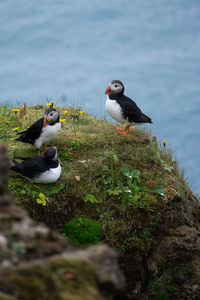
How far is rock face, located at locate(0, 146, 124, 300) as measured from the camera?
196cm

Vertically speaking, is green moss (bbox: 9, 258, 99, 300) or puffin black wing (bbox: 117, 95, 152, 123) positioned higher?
green moss (bbox: 9, 258, 99, 300)

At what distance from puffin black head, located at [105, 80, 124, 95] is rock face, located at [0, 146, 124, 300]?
5485 millimetres

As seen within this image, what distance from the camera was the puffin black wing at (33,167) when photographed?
580 cm

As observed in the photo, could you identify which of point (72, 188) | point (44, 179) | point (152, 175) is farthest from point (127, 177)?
point (44, 179)

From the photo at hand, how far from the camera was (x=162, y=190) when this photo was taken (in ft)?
22.0

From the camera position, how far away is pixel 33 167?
5.82 metres

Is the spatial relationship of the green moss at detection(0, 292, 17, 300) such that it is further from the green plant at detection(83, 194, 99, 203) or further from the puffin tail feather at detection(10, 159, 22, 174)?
the green plant at detection(83, 194, 99, 203)

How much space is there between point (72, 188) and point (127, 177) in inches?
40.1

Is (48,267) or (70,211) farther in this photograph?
(70,211)

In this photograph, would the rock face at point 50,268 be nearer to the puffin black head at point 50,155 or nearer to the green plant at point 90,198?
Answer: the puffin black head at point 50,155

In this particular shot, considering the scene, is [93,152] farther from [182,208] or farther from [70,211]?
[182,208]

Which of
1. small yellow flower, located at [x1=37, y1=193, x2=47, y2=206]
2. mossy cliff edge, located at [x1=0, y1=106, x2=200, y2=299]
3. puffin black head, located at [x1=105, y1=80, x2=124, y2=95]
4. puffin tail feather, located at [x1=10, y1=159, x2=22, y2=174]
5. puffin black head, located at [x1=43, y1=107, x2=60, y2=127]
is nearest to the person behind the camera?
small yellow flower, located at [x1=37, y1=193, x2=47, y2=206]

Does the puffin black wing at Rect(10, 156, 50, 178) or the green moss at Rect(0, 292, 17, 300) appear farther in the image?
the puffin black wing at Rect(10, 156, 50, 178)

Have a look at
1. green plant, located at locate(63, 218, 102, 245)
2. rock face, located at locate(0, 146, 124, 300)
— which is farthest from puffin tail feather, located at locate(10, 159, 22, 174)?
rock face, located at locate(0, 146, 124, 300)
